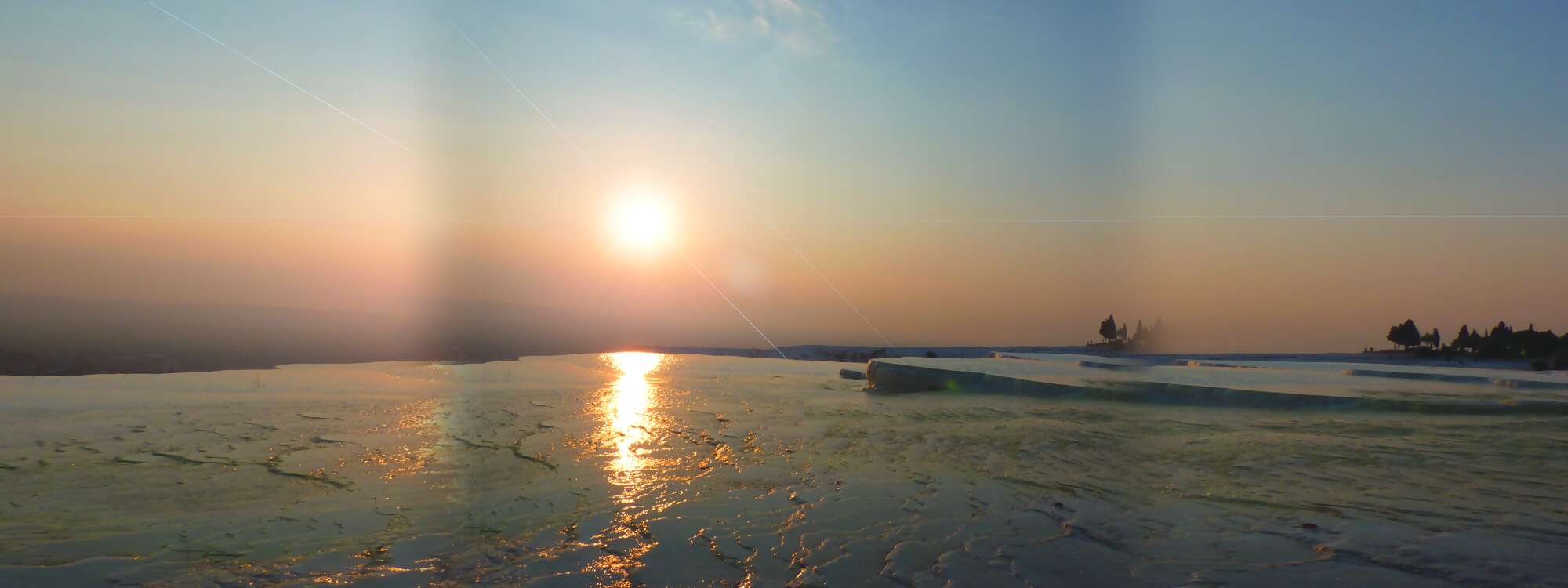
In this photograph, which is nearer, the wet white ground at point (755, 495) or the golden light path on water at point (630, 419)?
the wet white ground at point (755, 495)

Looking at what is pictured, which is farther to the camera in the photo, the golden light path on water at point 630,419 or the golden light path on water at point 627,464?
the golden light path on water at point 630,419

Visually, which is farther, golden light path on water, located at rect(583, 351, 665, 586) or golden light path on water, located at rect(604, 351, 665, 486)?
golden light path on water, located at rect(604, 351, 665, 486)

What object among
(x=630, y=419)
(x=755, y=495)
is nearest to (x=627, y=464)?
(x=755, y=495)

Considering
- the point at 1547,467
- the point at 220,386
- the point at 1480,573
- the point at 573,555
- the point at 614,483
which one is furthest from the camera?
the point at 220,386

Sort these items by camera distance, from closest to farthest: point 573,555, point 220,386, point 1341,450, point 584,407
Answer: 1. point 573,555
2. point 1341,450
3. point 584,407
4. point 220,386

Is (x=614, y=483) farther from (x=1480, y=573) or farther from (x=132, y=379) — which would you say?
(x=132, y=379)

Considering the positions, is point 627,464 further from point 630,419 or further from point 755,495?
point 630,419

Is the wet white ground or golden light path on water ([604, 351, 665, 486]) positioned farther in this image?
golden light path on water ([604, 351, 665, 486])

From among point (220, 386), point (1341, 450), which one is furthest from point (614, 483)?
point (220, 386)
